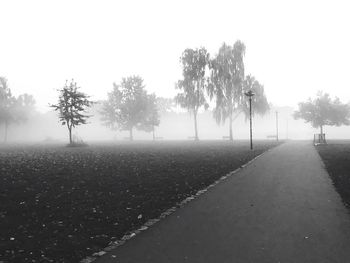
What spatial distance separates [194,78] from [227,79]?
16.7 feet

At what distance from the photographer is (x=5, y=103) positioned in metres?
66.5

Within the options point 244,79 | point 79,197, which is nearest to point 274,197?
point 79,197

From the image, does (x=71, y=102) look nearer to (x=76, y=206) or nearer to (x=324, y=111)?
(x=76, y=206)

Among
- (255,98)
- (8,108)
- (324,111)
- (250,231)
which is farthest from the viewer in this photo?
(8,108)

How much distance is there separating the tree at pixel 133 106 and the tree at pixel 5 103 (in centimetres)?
1941

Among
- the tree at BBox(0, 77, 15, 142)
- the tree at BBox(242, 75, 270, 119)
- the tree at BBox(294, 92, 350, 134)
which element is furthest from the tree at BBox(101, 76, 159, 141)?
the tree at BBox(294, 92, 350, 134)

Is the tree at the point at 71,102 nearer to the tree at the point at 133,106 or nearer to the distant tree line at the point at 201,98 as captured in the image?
the distant tree line at the point at 201,98

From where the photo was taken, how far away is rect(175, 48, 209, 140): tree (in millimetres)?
49594

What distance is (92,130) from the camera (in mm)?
111812

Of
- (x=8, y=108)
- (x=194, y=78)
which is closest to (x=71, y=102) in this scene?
(x=194, y=78)

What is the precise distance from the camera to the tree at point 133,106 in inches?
2610

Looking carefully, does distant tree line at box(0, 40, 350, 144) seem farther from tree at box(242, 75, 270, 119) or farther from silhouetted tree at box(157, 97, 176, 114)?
silhouetted tree at box(157, 97, 176, 114)

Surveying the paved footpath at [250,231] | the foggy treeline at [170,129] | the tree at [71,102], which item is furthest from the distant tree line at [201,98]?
the paved footpath at [250,231]

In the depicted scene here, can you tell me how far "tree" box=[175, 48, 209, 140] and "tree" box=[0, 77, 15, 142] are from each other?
35.7 metres
